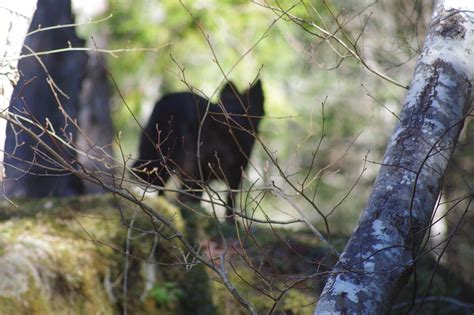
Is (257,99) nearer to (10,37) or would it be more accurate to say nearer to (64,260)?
(64,260)

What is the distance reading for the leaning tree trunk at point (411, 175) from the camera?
3811 millimetres

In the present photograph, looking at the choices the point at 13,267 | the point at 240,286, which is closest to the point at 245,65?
the point at 240,286

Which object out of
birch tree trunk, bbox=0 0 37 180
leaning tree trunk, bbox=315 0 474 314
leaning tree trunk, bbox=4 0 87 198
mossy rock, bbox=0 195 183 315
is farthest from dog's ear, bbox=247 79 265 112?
leaning tree trunk, bbox=315 0 474 314

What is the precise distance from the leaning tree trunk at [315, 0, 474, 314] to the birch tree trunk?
7.53 feet

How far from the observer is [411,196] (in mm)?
4086

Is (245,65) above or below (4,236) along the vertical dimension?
above

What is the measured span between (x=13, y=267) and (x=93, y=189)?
5.62 m

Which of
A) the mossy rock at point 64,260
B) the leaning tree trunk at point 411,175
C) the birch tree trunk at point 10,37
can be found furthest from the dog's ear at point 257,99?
the leaning tree trunk at point 411,175

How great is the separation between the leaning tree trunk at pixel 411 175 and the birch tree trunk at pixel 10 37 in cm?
230

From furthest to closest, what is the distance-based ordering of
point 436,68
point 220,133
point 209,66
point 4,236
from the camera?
point 209,66
point 220,133
point 4,236
point 436,68

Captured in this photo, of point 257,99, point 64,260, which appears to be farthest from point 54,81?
point 64,260

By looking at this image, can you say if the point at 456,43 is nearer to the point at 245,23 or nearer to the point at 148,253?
the point at 148,253

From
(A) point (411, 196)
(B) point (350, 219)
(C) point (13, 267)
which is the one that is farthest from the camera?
(B) point (350, 219)

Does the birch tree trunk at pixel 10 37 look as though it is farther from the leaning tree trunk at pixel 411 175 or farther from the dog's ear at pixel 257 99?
the dog's ear at pixel 257 99
